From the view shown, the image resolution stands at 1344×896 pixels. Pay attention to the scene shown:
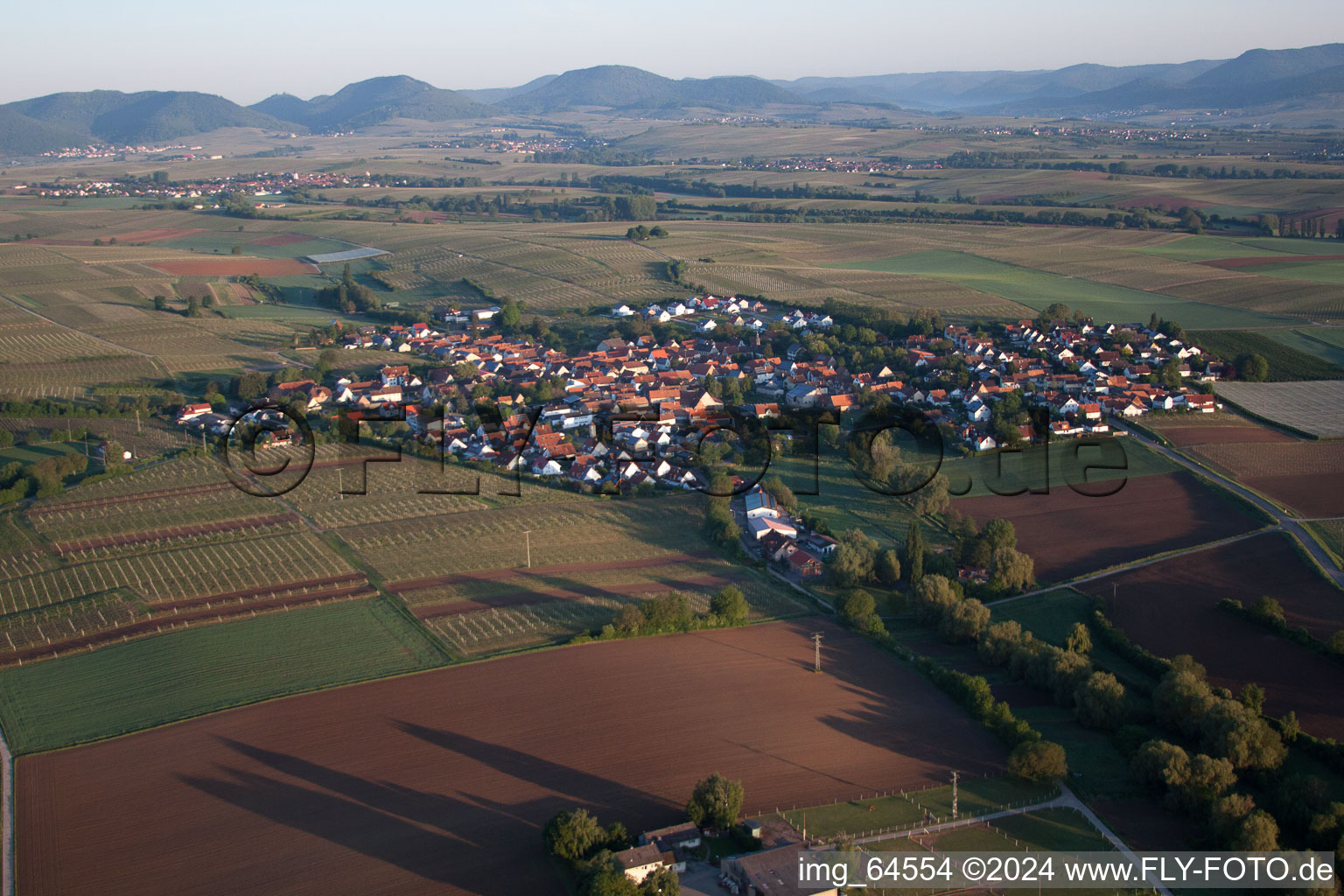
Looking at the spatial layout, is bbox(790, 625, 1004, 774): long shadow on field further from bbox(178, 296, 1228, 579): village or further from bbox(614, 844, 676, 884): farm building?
bbox(178, 296, 1228, 579): village

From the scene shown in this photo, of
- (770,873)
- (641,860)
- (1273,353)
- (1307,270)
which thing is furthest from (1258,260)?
(641,860)

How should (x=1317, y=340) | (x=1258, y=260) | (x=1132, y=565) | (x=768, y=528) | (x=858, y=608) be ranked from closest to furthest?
(x=858, y=608)
(x=1132, y=565)
(x=768, y=528)
(x=1317, y=340)
(x=1258, y=260)

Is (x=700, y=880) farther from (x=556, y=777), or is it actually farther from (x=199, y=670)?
(x=199, y=670)

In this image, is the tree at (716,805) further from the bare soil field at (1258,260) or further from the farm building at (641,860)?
the bare soil field at (1258,260)

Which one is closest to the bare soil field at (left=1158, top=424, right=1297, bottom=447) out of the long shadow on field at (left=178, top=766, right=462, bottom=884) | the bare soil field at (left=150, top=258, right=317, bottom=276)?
the long shadow on field at (left=178, top=766, right=462, bottom=884)

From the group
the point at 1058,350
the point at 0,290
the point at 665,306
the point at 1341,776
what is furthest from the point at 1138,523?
the point at 0,290
